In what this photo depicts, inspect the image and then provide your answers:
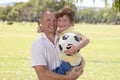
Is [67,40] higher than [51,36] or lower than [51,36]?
lower

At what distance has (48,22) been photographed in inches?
148

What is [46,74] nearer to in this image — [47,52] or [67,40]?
[47,52]

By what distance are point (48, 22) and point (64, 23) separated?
0.58 metres

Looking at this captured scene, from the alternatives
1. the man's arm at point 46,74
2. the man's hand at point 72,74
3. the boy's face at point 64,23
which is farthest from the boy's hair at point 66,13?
the man's arm at point 46,74

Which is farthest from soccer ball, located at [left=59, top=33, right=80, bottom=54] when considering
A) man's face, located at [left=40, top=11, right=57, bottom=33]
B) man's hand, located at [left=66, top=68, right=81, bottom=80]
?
man's face, located at [left=40, top=11, right=57, bottom=33]

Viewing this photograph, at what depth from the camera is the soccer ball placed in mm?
4176

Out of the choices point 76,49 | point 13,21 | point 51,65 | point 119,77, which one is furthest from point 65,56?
point 13,21

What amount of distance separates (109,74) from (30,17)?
356 ft

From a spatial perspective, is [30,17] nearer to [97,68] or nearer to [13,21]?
[13,21]

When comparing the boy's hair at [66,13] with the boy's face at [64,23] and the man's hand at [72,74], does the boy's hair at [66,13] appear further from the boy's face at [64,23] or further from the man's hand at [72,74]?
the man's hand at [72,74]

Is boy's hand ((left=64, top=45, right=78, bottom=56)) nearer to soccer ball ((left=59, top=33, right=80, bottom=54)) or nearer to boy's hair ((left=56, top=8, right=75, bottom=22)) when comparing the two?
soccer ball ((left=59, top=33, right=80, bottom=54))

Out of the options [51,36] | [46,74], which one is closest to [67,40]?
[51,36]

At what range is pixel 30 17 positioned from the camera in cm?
12250

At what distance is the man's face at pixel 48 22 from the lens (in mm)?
3752
